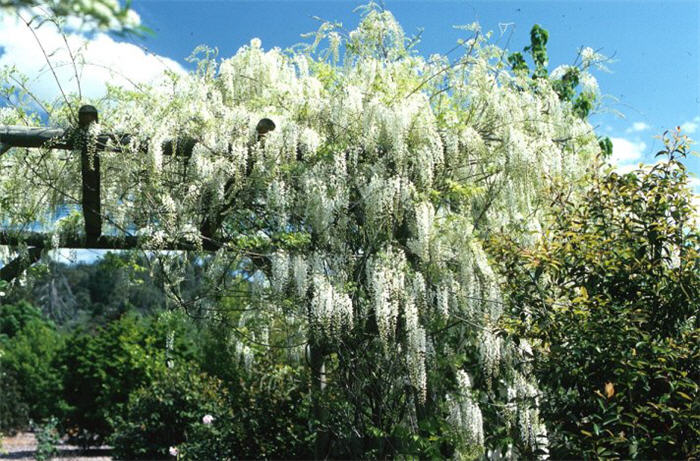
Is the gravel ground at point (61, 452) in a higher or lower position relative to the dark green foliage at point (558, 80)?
lower

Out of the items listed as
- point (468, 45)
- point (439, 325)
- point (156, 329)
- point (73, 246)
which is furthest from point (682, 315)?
Result: point (156, 329)

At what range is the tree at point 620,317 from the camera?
2.44 meters

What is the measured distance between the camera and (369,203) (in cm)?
366

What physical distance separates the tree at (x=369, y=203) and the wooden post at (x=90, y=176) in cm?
6

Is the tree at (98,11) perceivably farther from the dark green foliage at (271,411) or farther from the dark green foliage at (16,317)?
the dark green foliage at (16,317)

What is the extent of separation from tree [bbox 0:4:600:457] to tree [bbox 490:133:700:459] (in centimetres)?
75

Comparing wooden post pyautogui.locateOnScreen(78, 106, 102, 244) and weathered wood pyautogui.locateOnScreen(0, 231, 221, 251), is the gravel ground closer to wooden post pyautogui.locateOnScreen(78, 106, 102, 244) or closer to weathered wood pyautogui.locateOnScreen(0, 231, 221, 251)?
weathered wood pyautogui.locateOnScreen(0, 231, 221, 251)

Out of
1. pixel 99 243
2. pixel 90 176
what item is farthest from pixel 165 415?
pixel 90 176

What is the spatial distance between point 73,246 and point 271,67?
1.74 metres

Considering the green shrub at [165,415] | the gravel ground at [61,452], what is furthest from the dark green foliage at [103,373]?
the green shrub at [165,415]

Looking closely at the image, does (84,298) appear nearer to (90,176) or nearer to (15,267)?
(15,267)

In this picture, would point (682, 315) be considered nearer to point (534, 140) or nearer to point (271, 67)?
point (534, 140)

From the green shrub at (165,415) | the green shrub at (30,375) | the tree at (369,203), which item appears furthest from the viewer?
the green shrub at (30,375)

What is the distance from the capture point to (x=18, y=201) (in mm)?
4492
